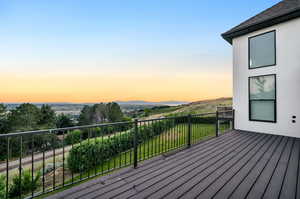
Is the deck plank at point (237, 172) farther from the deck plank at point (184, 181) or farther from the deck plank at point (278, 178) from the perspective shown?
the deck plank at point (278, 178)

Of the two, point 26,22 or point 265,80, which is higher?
point 26,22

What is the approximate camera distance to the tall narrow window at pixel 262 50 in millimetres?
5520

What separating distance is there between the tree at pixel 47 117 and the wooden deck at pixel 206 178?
31.1m

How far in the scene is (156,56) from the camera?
42.1 feet

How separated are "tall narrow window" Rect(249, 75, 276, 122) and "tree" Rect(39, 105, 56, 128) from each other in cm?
3154

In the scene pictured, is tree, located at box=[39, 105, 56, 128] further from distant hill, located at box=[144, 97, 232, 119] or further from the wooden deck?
the wooden deck

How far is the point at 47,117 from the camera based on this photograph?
28.5 m

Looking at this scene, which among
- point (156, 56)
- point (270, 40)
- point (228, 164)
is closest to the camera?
point (228, 164)

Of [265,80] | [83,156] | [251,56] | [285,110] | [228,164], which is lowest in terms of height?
[83,156]

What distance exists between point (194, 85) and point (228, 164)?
13545 millimetres

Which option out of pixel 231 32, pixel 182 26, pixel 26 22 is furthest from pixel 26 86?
pixel 231 32

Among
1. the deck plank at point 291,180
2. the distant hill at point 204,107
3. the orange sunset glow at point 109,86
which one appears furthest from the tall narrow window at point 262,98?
the distant hill at point 204,107

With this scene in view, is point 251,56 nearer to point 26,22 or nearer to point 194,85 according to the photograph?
point 194,85

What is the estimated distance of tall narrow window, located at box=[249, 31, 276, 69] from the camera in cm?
552
